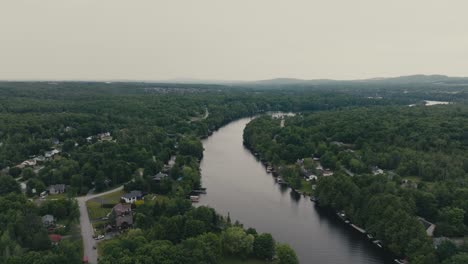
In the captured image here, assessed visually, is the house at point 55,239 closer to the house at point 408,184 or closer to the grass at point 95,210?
the grass at point 95,210

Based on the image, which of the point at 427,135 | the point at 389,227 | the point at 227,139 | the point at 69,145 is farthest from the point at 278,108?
the point at 389,227

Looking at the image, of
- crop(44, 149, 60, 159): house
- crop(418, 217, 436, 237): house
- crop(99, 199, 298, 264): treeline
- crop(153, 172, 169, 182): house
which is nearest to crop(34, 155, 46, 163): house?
crop(44, 149, 60, 159): house

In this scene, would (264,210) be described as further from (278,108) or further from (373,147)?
(278,108)

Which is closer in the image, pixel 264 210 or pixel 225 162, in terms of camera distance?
pixel 264 210

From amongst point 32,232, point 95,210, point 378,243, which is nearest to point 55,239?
point 32,232

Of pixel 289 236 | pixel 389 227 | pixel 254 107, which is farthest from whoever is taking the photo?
pixel 254 107

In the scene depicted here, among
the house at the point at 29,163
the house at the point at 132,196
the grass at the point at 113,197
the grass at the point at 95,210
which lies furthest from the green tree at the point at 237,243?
the house at the point at 29,163
